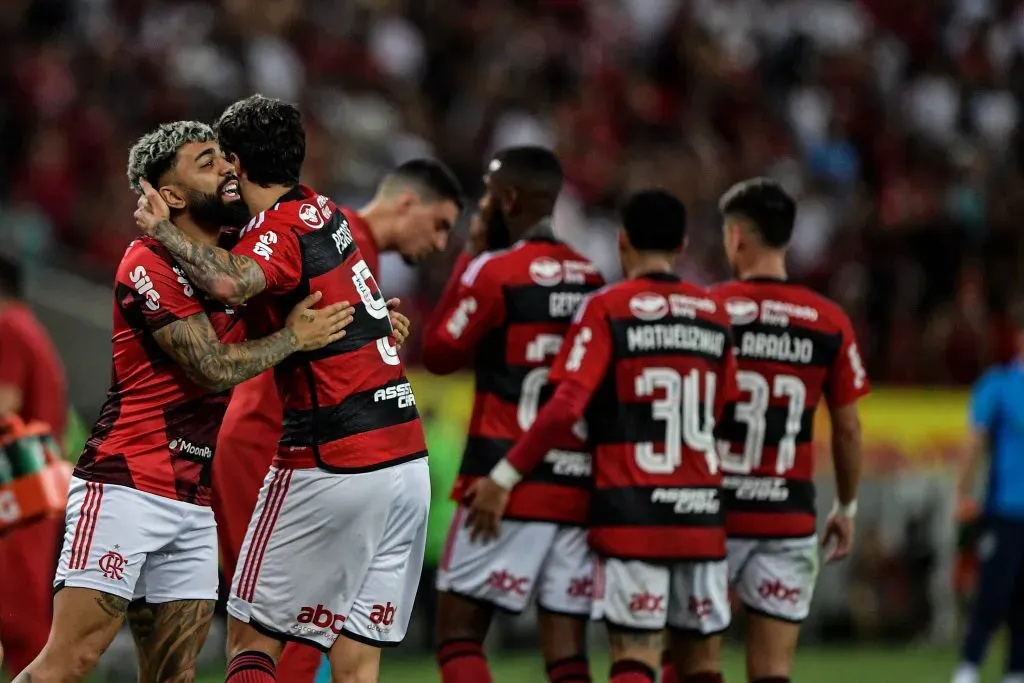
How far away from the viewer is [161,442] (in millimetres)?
5723

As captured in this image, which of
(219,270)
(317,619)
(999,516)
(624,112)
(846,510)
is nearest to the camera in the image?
(219,270)

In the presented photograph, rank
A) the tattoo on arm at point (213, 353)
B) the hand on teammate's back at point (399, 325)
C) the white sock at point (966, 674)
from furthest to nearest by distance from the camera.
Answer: the white sock at point (966, 674) → the hand on teammate's back at point (399, 325) → the tattoo on arm at point (213, 353)

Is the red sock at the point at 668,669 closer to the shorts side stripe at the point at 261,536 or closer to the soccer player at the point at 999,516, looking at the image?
the shorts side stripe at the point at 261,536

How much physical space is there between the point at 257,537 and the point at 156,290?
96 cm

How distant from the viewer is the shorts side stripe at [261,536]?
574cm

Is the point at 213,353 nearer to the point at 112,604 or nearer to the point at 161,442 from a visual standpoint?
the point at 161,442

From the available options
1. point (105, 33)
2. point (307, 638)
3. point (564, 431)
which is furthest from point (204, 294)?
point (105, 33)

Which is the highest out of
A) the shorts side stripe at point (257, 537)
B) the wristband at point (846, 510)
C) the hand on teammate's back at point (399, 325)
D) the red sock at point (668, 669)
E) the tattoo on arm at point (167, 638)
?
the hand on teammate's back at point (399, 325)

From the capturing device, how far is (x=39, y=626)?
307 inches

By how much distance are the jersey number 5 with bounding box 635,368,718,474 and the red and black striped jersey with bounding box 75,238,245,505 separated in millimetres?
2023

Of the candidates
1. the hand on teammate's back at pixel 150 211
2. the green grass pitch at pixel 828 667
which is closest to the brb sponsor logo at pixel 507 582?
the hand on teammate's back at pixel 150 211

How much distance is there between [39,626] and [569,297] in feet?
10.0

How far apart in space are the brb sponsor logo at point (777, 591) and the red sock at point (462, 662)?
53.6 inches

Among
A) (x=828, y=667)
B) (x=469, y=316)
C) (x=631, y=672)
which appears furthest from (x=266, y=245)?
(x=828, y=667)
